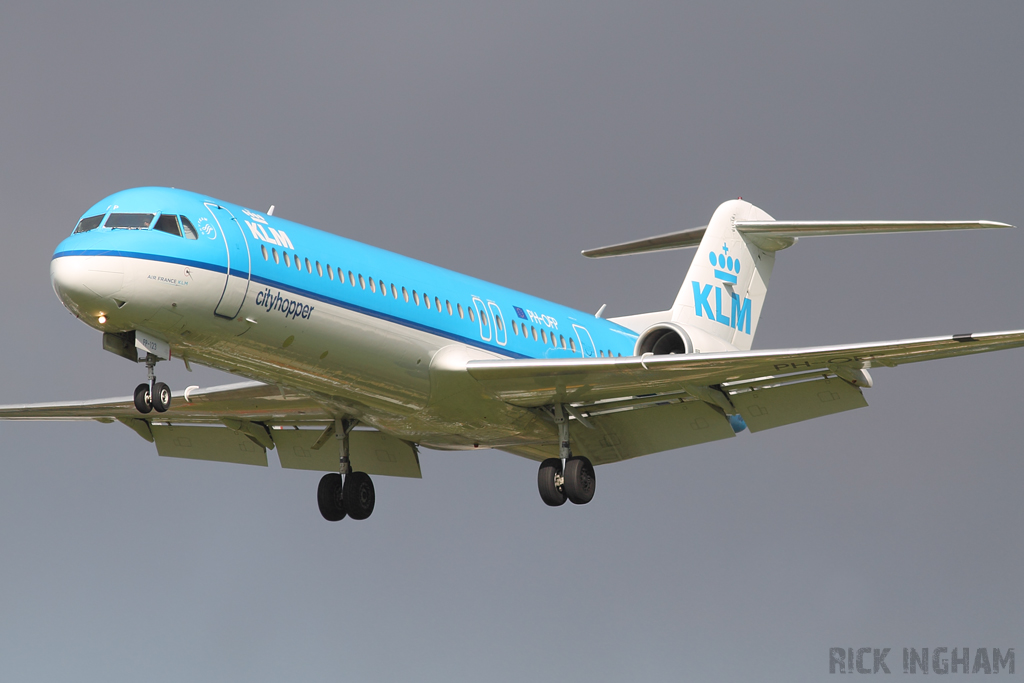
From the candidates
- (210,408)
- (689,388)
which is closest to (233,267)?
(210,408)

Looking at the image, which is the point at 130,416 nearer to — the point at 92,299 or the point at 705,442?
the point at 92,299

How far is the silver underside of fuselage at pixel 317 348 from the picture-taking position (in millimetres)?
17109

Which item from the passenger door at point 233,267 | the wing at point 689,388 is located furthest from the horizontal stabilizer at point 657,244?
the passenger door at point 233,267

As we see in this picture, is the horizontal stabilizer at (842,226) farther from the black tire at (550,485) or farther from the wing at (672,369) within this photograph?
the black tire at (550,485)

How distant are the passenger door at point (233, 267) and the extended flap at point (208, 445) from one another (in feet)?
25.5

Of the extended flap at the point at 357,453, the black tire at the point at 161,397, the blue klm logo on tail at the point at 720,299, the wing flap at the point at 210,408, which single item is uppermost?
the blue klm logo on tail at the point at 720,299

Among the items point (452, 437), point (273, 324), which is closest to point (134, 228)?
point (273, 324)

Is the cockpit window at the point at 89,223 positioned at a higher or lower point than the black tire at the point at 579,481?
higher

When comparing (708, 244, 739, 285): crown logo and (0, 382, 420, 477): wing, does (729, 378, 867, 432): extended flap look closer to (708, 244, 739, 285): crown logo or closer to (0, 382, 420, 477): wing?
(708, 244, 739, 285): crown logo

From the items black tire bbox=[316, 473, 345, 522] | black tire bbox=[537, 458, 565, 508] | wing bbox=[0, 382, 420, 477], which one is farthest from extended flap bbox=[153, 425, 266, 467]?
black tire bbox=[537, 458, 565, 508]

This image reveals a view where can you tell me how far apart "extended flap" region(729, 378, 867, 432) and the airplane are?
3 centimetres

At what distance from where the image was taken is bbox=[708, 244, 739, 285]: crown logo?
27344 mm

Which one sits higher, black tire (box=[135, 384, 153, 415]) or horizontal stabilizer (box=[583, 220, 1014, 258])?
horizontal stabilizer (box=[583, 220, 1014, 258])

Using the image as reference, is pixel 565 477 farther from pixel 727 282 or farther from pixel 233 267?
pixel 727 282
